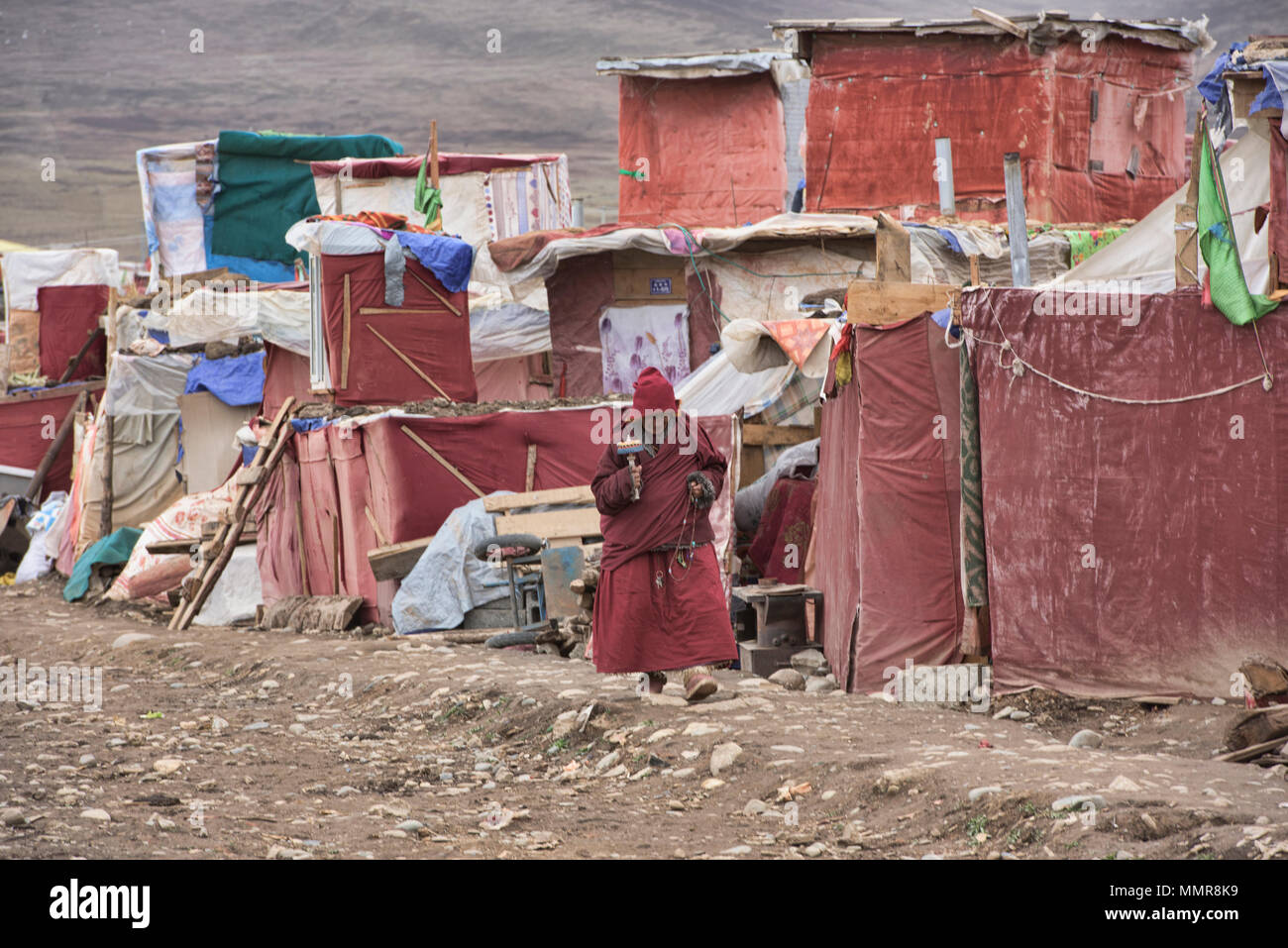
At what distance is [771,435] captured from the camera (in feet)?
40.4

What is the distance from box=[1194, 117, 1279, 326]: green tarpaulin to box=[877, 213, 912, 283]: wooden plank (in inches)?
69.0

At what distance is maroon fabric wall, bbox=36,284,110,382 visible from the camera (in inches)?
1051

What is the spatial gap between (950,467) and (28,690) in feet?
21.4

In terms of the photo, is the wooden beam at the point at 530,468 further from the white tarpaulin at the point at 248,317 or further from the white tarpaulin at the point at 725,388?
the white tarpaulin at the point at 248,317

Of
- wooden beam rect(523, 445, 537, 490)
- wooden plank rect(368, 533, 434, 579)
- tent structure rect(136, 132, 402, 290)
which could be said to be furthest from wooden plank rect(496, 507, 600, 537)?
tent structure rect(136, 132, 402, 290)

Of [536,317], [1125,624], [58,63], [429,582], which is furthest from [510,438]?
[58,63]

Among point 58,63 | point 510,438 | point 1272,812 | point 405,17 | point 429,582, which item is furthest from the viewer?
point 405,17

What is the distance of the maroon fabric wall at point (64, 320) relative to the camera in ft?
87.6

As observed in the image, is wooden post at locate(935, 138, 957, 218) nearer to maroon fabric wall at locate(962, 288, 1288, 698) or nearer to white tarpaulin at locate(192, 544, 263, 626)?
white tarpaulin at locate(192, 544, 263, 626)

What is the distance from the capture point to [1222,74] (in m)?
7.48

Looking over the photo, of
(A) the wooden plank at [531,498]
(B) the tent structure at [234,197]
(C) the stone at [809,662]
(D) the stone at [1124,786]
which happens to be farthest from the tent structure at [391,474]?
(B) the tent structure at [234,197]

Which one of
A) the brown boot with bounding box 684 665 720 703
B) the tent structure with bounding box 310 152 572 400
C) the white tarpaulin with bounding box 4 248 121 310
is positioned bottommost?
the brown boot with bounding box 684 665 720 703
